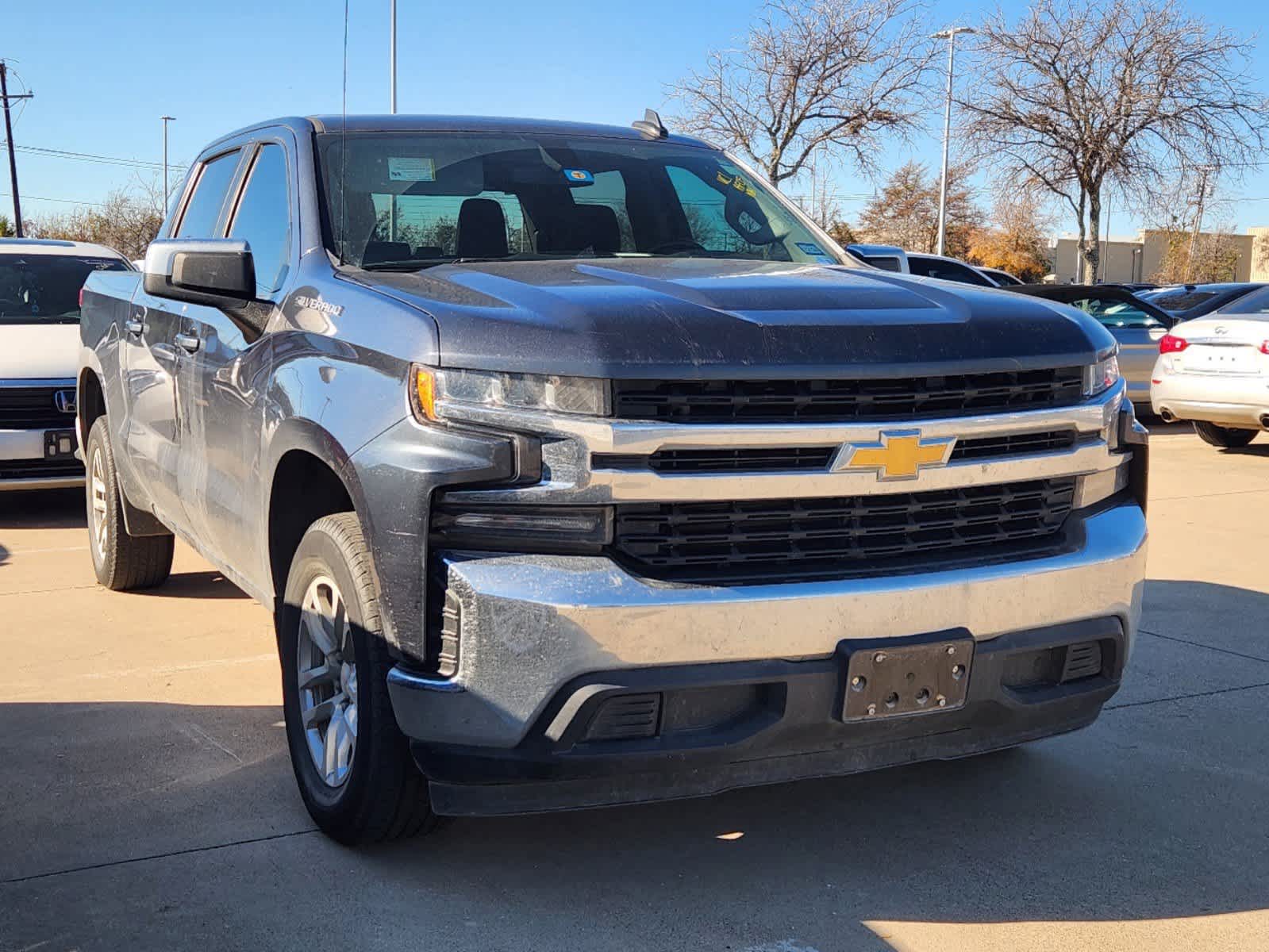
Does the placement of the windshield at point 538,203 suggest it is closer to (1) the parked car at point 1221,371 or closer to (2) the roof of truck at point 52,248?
(2) the roof of truck at point 52,248

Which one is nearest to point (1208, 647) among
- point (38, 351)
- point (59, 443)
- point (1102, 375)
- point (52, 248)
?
point (1102, 375)

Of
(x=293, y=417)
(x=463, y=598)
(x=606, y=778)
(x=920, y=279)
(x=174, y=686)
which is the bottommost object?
(x=174, y=686)

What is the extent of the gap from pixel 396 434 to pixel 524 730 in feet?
2.27

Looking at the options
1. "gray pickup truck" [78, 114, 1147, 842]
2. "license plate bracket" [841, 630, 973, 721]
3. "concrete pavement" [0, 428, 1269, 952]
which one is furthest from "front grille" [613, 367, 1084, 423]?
"concrete pavement" [0, 428, 1269, 952]

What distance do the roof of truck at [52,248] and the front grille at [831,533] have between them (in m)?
8.43

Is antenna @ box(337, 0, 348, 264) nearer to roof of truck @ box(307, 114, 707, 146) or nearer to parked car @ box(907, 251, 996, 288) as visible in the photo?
roof of truck @ box(307, 114, 707, 146)

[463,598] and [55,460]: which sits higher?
[463,598]

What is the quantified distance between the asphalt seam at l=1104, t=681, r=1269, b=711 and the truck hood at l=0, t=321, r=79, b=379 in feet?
20.0

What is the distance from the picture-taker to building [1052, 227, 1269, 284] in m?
74.0

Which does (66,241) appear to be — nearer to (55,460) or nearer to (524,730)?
(55,460)

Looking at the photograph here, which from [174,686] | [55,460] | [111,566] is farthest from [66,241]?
[174,686]

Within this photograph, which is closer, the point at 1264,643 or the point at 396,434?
the point at 396,434

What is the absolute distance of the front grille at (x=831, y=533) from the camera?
3023mm

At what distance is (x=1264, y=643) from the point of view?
572cm
